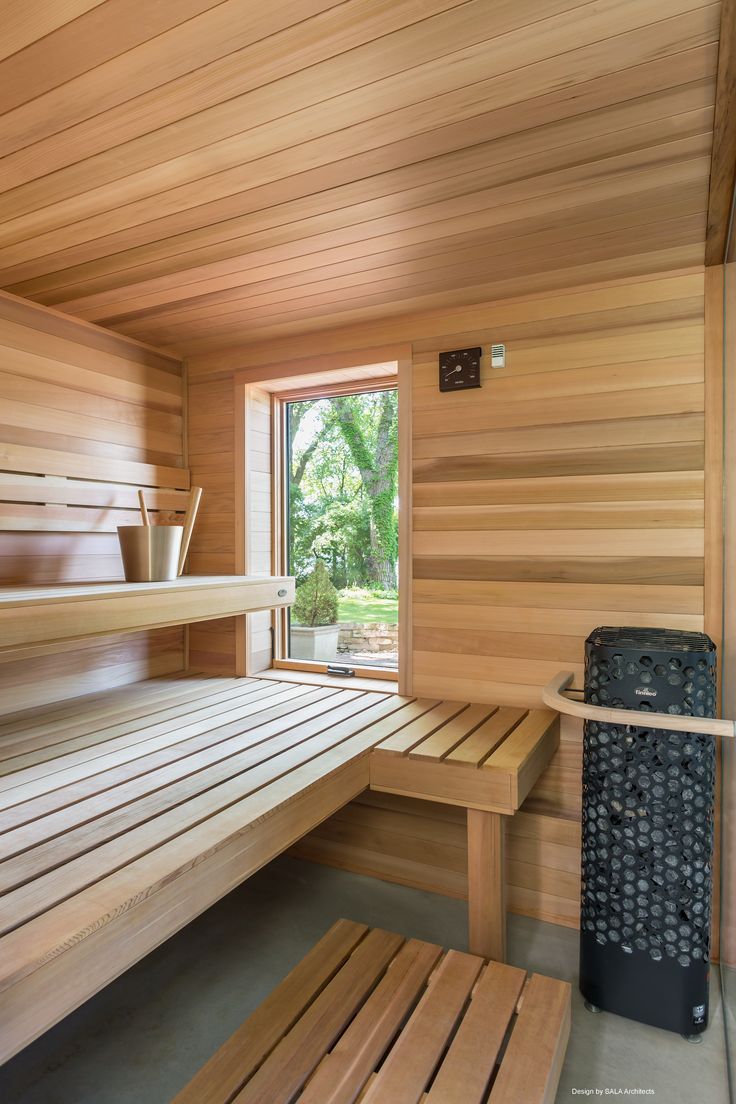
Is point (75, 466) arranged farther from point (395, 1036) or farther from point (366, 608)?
point (395, 1036)

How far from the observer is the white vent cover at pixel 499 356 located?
7.73 feet

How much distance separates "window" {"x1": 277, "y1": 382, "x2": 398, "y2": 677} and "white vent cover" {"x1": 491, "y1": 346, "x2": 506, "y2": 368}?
523 millimetres

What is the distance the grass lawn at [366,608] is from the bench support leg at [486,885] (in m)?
1.05

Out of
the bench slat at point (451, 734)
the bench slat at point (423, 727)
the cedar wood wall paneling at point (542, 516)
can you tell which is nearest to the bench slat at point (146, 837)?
the bench slat at point (423, 727)

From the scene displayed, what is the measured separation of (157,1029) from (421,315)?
2.49 metres

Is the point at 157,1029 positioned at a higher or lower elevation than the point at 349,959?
lower

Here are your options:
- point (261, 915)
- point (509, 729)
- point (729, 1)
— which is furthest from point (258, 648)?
point (729, 1)

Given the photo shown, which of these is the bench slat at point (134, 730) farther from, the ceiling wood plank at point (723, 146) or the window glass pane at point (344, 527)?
the ceiling wood plank at point (723, 146)

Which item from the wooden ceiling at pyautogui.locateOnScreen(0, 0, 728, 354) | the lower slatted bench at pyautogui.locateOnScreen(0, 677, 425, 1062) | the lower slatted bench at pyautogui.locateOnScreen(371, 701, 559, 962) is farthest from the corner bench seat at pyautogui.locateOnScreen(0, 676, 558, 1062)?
the wooden ceiling at pyautogui.locateOnScreen(0, 0, 728, 354)

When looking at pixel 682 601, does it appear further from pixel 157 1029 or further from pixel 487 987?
pixel 157 1029

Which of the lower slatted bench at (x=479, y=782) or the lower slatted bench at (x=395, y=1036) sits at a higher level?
the lower slatted bench at (x=479, y=782)

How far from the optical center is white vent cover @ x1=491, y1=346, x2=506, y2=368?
7.73 ft

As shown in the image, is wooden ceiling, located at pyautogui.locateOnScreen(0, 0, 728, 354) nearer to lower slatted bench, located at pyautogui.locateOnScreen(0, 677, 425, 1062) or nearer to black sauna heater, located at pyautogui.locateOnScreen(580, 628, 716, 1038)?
black sauna heater, located at pyautogui.locateOnScreen(580, 628, 716, 1038)

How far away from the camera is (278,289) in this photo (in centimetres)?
229
